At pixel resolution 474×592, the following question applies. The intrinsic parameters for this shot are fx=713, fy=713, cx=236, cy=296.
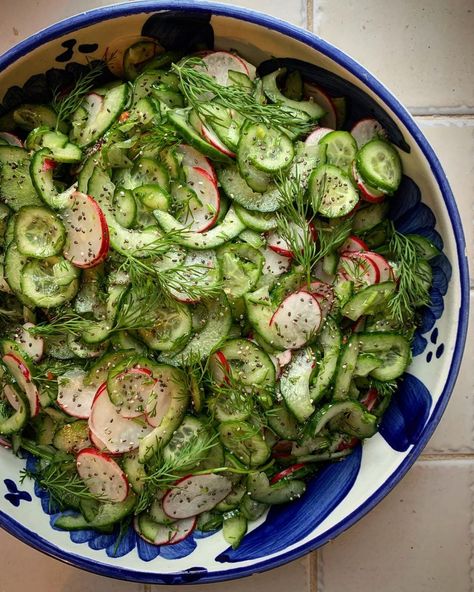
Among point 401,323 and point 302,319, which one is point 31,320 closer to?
point 302,319

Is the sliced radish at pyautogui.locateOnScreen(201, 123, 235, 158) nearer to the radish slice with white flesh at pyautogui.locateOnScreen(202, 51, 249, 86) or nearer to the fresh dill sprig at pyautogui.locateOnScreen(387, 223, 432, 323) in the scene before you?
the radish slice with white flesh at pyautogui.locateOnScreen(202, 51, 249, 86)

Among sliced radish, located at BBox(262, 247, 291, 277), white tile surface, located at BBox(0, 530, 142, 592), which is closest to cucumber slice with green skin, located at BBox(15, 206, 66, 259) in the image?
sliced radish, located at BBox(262, 247, 291, 277)

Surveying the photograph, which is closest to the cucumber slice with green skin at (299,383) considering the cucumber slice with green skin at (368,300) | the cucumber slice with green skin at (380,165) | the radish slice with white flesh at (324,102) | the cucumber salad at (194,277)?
the cucumber salad at (194,277)

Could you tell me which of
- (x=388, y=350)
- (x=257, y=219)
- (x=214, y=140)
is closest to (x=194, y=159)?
(x=214, y=140)

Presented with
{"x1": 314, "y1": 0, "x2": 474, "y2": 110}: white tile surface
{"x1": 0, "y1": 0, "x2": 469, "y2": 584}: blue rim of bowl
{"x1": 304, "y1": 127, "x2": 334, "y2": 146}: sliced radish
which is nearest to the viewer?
{"x1": 0, "y1": 0, "x2": 469, "y2": 584}: blue rim of bowl

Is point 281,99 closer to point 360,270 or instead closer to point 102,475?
point 360,270

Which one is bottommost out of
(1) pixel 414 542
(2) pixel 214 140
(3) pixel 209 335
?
(1) pixel 414 542
